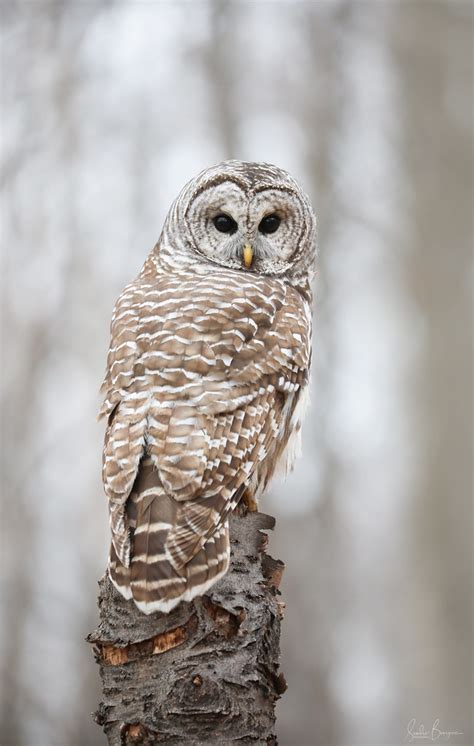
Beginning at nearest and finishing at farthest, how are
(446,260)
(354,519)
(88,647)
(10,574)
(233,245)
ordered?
(233,245) → (88,647) → (10,574) → (354,519) → (446,260)

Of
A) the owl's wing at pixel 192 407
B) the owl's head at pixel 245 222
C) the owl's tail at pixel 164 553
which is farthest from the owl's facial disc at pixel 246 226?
the owl's tail at pixel 164 553

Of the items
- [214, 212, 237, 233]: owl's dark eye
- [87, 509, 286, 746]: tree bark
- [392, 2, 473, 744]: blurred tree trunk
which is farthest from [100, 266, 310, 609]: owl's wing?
[392, 2, 473, 744]: blurred tree trunk

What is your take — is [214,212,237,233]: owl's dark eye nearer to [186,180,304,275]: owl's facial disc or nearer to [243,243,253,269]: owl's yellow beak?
[186,180,304,275]: owl's facial disc

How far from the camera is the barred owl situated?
2629 millimetres

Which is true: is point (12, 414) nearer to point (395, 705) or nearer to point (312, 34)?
point (395, 705)

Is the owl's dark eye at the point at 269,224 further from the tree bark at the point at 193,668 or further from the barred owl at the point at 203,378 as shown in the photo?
the tree bark at the point at 193,668

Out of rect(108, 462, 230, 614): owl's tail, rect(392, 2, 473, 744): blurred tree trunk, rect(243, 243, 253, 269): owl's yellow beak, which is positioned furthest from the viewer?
rect(392, 2, 473, 744): blurred tree trunk

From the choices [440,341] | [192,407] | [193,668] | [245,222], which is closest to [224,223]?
[245,222]

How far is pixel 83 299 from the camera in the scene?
24.1 feet

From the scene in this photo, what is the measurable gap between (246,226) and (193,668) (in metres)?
2.02

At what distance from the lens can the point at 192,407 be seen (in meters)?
2.87

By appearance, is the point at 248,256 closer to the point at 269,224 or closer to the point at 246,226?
the point at 246,226

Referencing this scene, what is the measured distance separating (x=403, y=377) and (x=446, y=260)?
136 cm

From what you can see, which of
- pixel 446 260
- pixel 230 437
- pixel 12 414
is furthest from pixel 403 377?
pixel 230 437
